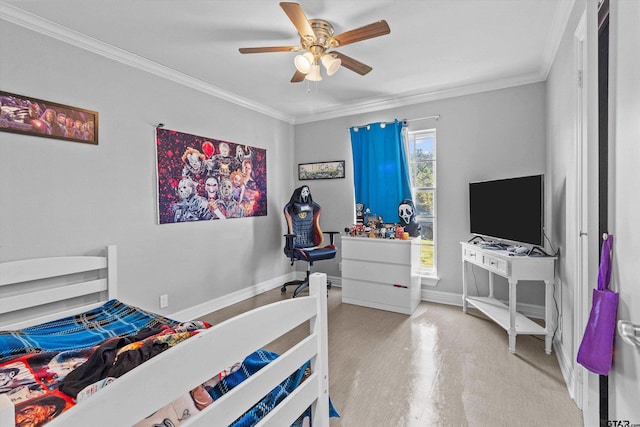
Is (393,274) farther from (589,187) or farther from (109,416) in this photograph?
(109,416)

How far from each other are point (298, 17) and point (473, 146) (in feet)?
8.38

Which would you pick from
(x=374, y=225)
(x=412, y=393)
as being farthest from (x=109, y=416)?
(x=374, y=225)

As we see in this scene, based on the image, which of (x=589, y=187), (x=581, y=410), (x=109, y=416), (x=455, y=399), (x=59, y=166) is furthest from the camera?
(x=59, y=166)

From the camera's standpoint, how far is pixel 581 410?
1.81m

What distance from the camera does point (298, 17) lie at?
1.81 metres

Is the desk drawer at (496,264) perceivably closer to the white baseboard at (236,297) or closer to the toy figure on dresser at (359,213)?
the toy figure on dresser at (359,213)

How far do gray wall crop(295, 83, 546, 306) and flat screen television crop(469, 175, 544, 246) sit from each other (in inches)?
11.0

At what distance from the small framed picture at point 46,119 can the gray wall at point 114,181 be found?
5 cm

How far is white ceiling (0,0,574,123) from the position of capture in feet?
6.72

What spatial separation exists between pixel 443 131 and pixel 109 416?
12.6ft

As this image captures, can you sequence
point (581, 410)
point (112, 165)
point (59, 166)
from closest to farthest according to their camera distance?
point (581, 410), point (59, 166), point (112, 165)

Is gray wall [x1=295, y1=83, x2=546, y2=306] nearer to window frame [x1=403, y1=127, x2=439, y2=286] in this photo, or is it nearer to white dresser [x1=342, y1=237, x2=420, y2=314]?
window frame [x1=403, y1=127, x2=439, y2=286]

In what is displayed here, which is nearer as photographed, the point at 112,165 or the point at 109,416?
the point at 109,416

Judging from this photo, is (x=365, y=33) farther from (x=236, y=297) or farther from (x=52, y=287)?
(x=236, y=297)
